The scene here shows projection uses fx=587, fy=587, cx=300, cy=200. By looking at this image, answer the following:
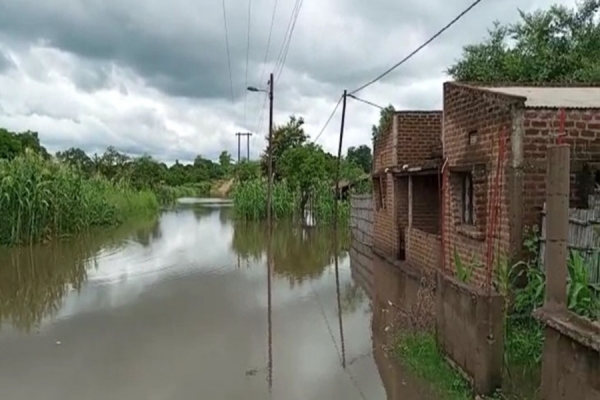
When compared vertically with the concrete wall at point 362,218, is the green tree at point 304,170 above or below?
above

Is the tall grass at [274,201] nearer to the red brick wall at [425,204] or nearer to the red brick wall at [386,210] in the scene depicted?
the red brick wall at [386,210]

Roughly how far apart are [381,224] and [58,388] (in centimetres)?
1055

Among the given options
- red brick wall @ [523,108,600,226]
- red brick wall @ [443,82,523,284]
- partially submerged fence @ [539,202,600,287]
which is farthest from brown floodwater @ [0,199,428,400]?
red brick wall @ [523,108,600,226]

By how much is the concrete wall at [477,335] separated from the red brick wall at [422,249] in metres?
4.53

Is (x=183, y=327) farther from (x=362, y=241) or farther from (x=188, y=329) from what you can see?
(x=362, y=241)

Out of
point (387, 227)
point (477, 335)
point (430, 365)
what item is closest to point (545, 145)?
point (477, 335)

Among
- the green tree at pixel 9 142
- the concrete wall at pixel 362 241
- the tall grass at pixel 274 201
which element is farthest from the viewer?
the green tree at pixel 9 142

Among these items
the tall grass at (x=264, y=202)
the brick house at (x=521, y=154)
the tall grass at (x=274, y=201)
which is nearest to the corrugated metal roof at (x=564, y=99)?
the brick house at (x=521, y=154)

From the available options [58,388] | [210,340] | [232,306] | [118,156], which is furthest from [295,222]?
[118,156]

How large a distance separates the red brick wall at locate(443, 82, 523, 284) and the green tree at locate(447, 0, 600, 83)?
8.98 metres

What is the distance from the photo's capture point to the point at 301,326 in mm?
8062

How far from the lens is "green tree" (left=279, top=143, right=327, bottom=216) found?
2625cm

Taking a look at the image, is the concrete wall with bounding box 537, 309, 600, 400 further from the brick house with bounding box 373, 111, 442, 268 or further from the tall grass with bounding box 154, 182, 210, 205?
the tall grass with bounding box 154, 182, 210, 205

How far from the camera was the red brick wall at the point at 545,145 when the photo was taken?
21.6 feet
